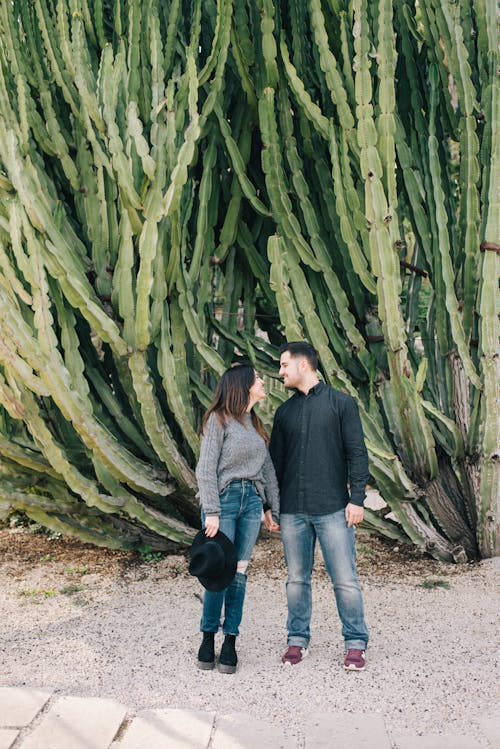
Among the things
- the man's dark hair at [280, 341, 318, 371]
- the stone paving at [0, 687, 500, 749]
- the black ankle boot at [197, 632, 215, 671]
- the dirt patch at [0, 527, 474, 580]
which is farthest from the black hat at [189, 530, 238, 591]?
the dirt patch at [0, 527, 474, 580]

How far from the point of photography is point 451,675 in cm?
325

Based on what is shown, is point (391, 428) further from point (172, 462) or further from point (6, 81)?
point (6, 81)

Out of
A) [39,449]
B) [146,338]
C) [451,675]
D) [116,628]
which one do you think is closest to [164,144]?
[146,338]

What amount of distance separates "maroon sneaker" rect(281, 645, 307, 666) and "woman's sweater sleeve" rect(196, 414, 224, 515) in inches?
27.3

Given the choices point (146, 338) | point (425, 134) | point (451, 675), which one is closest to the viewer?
point (451, 675)

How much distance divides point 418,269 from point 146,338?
74.1 inches

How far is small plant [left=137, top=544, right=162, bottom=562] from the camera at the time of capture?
492 cm

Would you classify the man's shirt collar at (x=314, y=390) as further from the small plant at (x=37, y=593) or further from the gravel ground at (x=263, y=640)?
the small plant at (x=37, y=593)

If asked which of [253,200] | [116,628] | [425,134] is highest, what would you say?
[425,134]

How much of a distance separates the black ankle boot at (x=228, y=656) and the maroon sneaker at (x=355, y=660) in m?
0.48

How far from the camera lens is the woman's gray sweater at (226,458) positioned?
3342 mm

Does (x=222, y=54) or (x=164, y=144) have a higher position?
(x=222, y=54)

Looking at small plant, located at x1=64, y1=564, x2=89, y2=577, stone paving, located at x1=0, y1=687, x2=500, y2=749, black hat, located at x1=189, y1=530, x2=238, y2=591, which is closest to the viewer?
stone paving, located at x1=0, y1=687, x2=500, y2=749

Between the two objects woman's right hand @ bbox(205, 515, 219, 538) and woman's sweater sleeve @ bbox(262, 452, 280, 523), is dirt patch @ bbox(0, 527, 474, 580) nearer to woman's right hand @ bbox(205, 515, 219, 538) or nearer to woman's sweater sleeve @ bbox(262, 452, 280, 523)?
woman's sweater sleeve @ bbox(262, 452, 280, 523)
